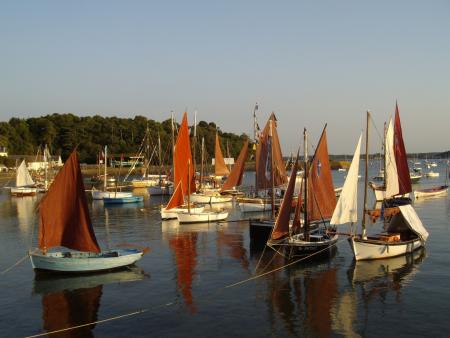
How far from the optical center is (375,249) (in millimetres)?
35844

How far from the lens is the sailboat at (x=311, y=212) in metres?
36.1

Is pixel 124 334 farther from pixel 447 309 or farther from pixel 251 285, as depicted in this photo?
pixel 447 309

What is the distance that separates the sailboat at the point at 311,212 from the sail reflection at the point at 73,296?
1057cm

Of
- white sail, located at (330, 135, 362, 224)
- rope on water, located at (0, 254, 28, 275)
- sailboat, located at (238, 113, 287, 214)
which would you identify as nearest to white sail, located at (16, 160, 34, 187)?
sailboat, located at (238, 113, 287, 214)

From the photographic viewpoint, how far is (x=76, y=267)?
107ft

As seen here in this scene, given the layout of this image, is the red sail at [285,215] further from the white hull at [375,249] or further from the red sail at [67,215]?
the red sail at [67,215]

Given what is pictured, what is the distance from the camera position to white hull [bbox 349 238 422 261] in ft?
116

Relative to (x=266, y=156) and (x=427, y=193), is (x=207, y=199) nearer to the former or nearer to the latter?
(x=266, y=156)

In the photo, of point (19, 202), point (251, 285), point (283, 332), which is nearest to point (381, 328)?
point (283, 332)

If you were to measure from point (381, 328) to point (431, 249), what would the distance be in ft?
66.6

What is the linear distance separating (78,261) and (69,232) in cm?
219

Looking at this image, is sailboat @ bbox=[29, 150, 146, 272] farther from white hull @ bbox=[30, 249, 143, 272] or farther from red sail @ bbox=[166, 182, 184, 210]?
red sail @ bbox=[166, 182, 184, 210]

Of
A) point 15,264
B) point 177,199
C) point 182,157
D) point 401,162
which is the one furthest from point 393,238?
point 15,264

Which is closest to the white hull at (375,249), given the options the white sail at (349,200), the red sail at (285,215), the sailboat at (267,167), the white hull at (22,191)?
the white sail at (349,200)
